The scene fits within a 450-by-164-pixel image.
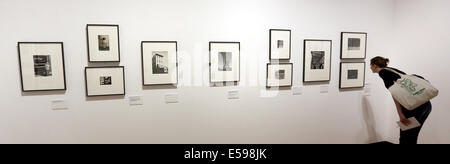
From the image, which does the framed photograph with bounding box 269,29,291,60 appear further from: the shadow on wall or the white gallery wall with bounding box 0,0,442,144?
the shadow on wall

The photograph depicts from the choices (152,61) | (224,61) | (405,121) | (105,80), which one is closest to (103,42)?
(105,80)

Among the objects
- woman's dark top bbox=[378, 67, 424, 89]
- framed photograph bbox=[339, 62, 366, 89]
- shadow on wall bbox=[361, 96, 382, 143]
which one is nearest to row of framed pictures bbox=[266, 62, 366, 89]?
framed photograph bbox=[339, 62, 366, 89]

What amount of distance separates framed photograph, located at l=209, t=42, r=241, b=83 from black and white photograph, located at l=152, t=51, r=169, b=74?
1.78 ft

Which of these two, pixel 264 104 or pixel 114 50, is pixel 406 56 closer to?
pixel 264 104

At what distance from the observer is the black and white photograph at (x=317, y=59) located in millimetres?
3641

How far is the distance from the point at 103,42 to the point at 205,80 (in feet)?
4.09

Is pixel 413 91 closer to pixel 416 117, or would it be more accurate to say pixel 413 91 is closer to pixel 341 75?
pixel 416 117

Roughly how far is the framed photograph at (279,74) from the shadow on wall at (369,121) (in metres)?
1.48

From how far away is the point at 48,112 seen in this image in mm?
2787

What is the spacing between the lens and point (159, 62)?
303cm

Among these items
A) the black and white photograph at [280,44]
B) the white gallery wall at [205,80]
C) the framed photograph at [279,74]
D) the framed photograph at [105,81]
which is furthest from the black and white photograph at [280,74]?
the framed photograph at [105,81]

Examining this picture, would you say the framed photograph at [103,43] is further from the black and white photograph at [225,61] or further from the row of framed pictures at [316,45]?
the row of framed pictures at [316,45]

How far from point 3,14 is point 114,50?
1070mm

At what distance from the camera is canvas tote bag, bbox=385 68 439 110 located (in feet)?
9.67
